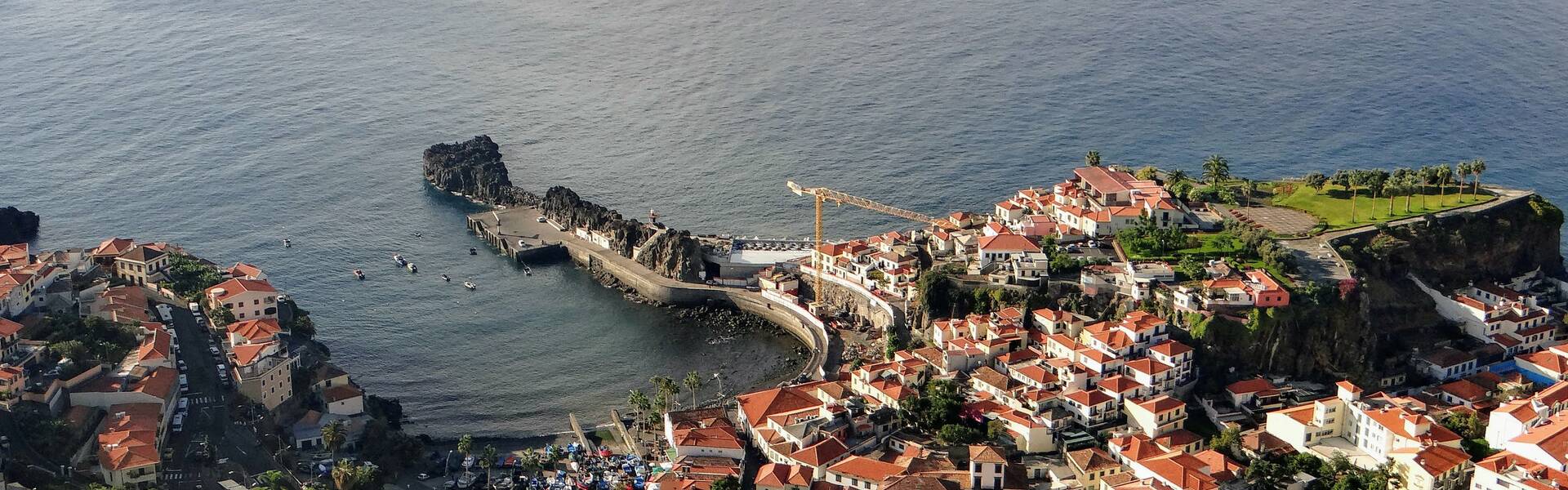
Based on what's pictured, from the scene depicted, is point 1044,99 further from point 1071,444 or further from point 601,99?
point 1071,444

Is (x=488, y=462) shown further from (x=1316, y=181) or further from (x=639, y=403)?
(x=1316, y=181)

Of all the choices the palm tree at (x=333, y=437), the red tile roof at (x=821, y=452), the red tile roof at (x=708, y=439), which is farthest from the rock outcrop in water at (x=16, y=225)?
the red tile roof at (x=821, y=452)

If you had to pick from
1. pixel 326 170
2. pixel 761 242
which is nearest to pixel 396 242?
pixel 326 170

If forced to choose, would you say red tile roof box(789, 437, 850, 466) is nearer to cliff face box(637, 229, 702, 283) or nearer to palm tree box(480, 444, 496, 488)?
palm tree box(480, 444, 496, 488)

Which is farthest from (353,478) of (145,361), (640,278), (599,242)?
(599,242)

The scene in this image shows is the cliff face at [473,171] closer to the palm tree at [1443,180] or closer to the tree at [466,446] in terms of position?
the tree at [466,446]

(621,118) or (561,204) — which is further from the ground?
(621,118)
